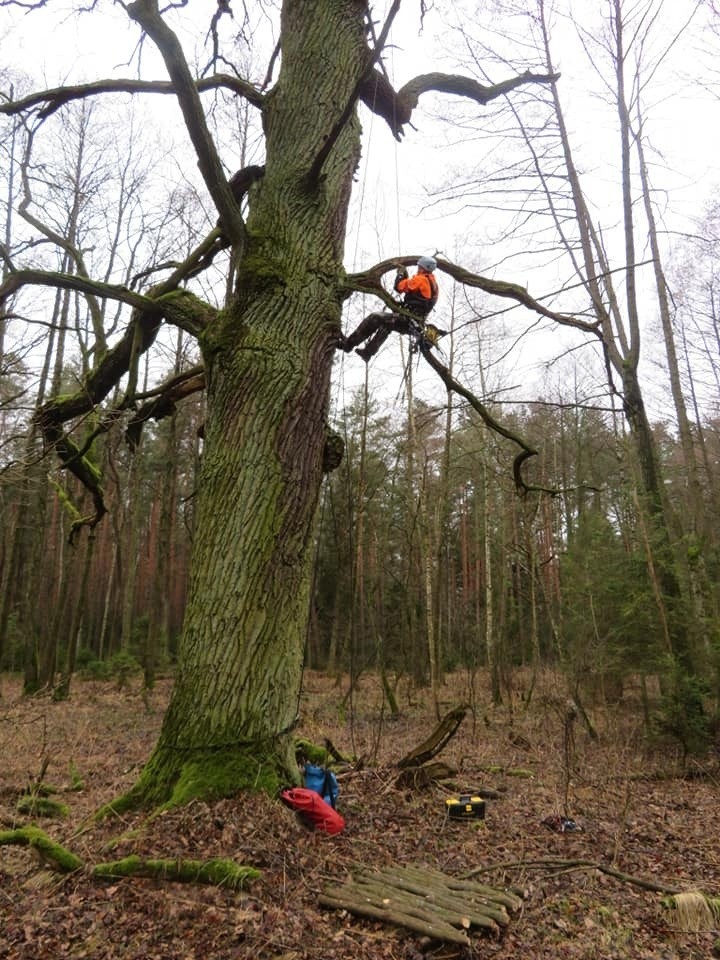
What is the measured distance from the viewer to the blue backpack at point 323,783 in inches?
155

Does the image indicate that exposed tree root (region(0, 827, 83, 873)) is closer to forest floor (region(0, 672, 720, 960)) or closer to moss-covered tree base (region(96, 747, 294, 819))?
forest floor (region(0, 672, 720, 960))

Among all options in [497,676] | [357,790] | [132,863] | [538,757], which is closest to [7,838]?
[132,863]

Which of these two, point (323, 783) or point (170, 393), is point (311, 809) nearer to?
point (323, 783)

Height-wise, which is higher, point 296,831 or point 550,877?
point 296,831

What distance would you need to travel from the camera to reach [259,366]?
156 inches

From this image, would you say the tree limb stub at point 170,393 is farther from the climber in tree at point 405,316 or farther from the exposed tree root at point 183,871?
the exposed tree root at point 183,871

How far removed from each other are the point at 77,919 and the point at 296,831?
111cm

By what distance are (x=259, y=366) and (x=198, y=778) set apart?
2381mm

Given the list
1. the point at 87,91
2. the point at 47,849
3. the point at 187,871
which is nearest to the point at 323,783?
the point at 187,871

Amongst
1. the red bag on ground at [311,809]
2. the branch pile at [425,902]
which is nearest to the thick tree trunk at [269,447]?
the red bag on ground at [311,809]

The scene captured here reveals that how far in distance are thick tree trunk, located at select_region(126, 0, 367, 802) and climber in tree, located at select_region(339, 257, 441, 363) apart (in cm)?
28

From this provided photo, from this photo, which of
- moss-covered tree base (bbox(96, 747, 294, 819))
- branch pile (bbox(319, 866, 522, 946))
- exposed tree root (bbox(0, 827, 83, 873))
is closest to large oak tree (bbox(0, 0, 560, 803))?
moss-covered tree base (bbox(96, 747, 294, 819))

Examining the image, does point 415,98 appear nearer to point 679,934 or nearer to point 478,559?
point 679,934

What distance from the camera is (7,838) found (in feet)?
11.2
